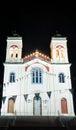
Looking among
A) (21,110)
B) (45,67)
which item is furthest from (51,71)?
(21,110)

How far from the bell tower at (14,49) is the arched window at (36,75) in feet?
9.61

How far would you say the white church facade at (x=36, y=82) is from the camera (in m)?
32.2

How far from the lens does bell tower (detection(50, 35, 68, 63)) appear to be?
3647 centimetres

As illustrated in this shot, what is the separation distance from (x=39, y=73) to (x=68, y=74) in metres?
4.26

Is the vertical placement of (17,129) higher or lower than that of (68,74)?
lower

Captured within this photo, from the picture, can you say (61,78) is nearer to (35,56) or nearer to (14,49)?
(35,56)

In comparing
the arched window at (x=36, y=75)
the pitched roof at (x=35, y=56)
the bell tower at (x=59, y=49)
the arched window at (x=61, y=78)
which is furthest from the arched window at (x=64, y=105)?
the pitched roof at (x=35, y=56)

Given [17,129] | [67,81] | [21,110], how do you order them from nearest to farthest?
[17,129] → [21,110] → [67,81]

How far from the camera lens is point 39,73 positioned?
3469 centimetres

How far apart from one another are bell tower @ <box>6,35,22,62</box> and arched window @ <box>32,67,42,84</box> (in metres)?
2.93

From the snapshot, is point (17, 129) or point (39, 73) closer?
point (17, 129)

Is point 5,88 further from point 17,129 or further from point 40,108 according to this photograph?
point 17,129

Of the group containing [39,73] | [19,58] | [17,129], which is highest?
[19,58]

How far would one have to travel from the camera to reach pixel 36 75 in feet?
113
